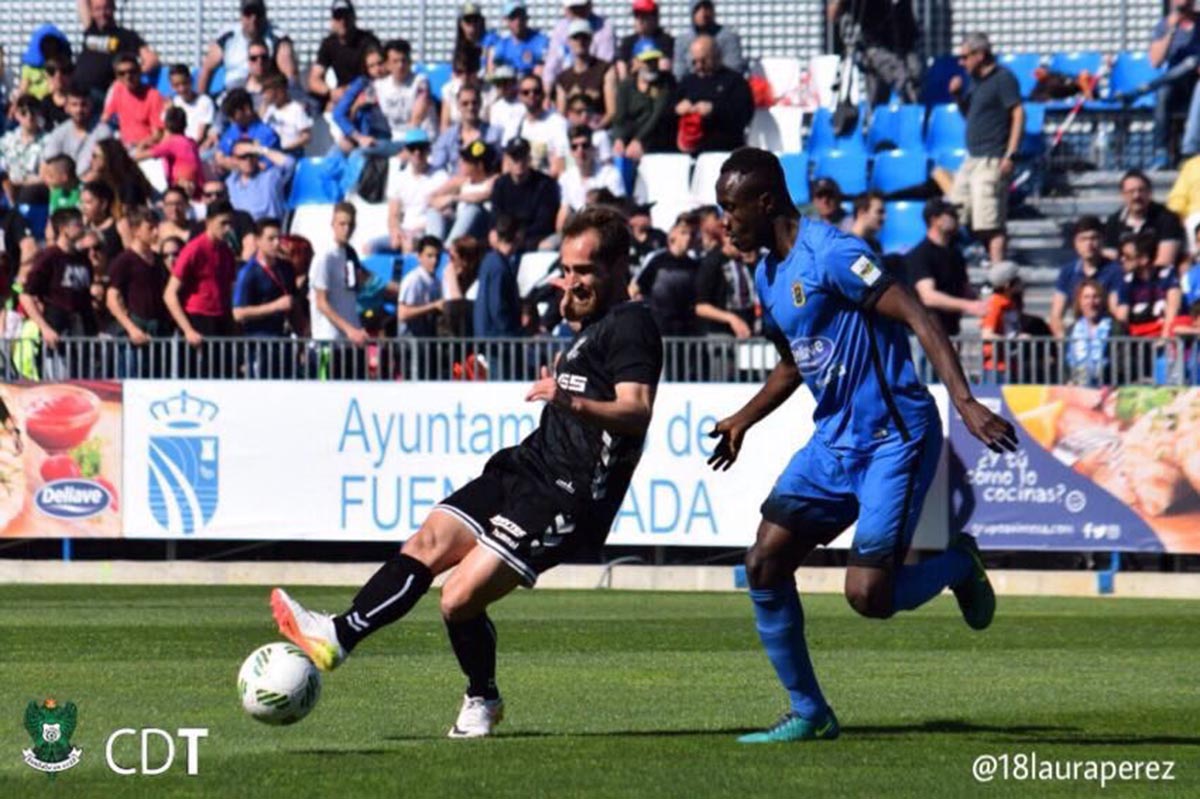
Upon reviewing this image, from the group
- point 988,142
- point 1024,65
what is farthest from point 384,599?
point 1024,65

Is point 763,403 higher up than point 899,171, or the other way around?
point 899,171

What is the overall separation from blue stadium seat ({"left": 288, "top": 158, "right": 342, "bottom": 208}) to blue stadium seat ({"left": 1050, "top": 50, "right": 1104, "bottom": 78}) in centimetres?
767

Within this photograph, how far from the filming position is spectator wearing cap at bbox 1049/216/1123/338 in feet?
70.9

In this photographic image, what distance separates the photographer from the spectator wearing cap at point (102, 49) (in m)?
29.0

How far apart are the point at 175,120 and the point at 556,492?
17.4 metres

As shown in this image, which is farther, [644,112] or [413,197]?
[413,197]

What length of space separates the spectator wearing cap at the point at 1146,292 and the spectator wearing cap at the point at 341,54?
395 inches

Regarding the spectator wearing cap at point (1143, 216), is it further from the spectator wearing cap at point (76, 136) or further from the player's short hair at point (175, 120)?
the spectator wearing cap at point (76, 136)

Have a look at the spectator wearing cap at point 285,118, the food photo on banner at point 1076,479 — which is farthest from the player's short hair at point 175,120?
the food photo on banner at point 1076,479

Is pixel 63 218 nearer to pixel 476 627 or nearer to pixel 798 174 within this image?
pixel 798 174

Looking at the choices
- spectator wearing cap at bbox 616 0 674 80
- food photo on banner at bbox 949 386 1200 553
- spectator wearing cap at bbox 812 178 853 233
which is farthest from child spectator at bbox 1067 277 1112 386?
spectator wearing cap at bbox 616 0 674 80

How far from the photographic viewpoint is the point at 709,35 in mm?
26297

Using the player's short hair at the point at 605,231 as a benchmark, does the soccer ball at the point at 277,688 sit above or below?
below

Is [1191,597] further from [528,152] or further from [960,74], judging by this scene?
[960,74]
